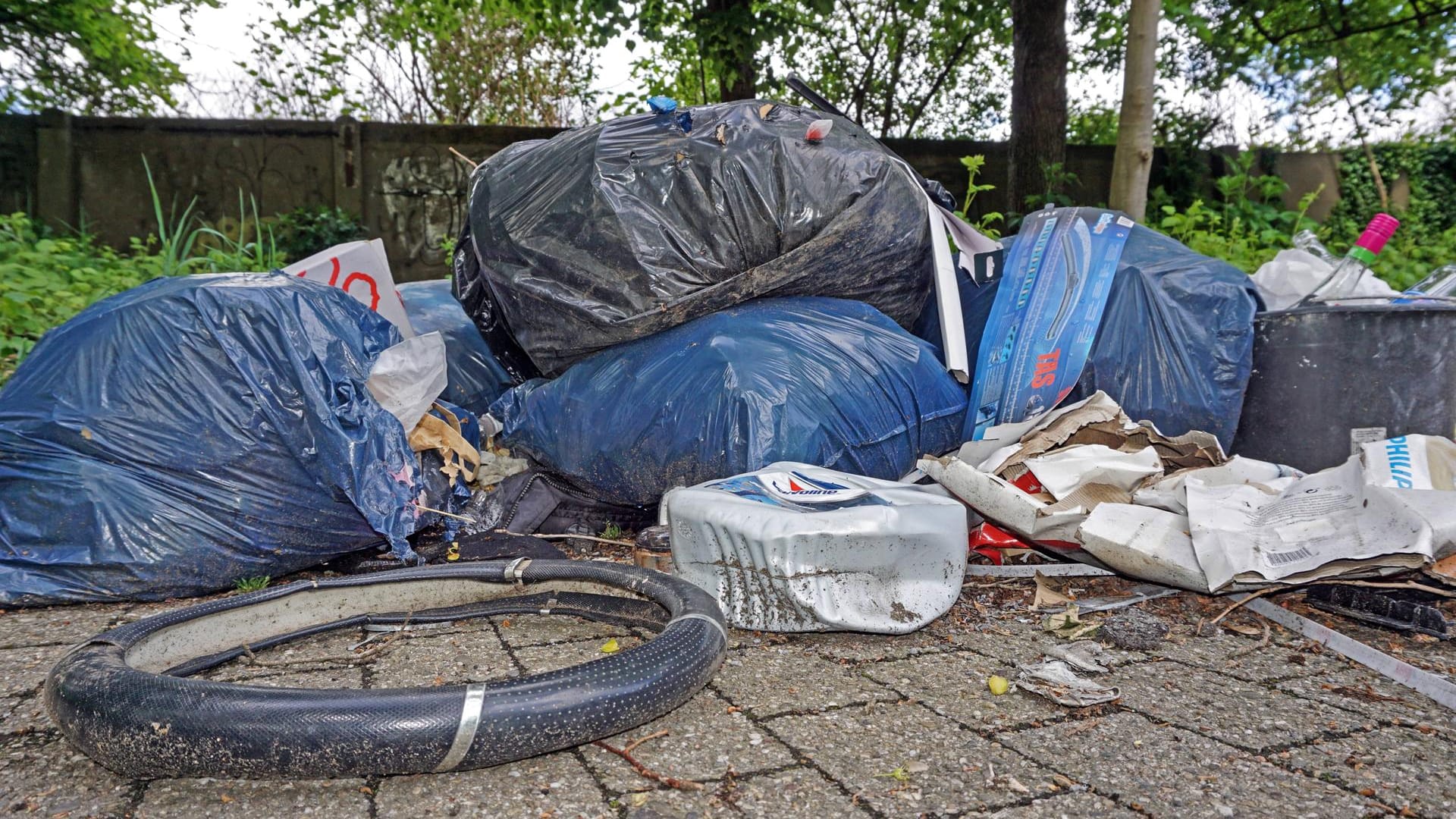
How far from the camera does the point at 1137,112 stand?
4.23 m

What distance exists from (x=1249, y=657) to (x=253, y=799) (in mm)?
1551

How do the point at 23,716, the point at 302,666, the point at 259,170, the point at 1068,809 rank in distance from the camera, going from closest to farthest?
the point at 1068,809
the point at 23,716
the point at 302,666
the point at 259,170

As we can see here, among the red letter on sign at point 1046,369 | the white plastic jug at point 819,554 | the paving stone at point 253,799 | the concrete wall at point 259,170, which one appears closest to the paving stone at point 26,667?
the paving stone at point 253,799

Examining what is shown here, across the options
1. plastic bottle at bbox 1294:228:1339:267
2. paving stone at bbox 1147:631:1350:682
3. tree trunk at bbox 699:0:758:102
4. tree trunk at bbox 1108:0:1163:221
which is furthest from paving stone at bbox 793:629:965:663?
tree trunk at bbox 699:0:758:102

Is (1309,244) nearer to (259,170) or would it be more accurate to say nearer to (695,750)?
(695,750)

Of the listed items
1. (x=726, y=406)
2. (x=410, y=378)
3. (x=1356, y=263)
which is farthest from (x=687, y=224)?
(x=1356, y=263)

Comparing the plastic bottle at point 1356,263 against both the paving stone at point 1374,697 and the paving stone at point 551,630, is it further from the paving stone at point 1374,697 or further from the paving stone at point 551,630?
the paving stone at point 551,630

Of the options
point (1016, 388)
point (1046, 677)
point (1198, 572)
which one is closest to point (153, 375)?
point (1046, 677)

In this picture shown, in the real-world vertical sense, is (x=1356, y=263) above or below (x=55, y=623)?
above

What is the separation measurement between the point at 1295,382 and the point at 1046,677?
139 cm

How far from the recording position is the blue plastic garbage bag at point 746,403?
2018 mm

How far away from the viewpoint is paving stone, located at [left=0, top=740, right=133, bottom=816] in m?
1.10

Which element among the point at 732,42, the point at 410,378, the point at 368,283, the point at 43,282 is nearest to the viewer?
the point at 410,378

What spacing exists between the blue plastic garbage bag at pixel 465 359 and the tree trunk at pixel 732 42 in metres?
4.17
